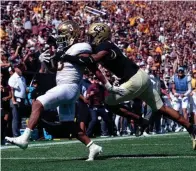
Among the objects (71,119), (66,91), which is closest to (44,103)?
(66,91)

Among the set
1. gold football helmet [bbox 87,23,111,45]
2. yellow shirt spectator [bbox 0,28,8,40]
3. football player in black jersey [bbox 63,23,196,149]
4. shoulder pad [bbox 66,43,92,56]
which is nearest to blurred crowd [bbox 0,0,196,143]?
yellow shirt spectator [bbox 0,28,8,40]

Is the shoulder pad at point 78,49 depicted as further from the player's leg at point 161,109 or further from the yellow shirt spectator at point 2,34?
the yellow shirt spectator at point 2,34

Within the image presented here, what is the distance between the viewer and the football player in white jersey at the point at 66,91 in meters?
9.46

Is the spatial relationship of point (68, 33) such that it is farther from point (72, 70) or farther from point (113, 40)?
point (113, 40)

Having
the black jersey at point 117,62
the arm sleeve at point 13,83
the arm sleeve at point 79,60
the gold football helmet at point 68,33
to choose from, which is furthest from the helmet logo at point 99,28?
the arm sleeve at point 13,83

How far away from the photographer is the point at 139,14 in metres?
33.0

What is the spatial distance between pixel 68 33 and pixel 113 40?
54.4 ft

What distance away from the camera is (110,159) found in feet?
31.9

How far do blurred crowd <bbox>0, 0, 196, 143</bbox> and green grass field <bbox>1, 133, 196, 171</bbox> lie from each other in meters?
1.21

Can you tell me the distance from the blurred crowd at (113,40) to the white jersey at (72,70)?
1171mm

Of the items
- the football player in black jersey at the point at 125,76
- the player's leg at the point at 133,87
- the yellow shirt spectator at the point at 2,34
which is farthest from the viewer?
the yellow shirt spectator at the point at 2,34

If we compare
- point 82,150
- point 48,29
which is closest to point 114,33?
point 48,29

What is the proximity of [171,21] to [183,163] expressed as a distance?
2531 centimetres

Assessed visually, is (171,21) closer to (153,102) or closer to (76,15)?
(76,15)
